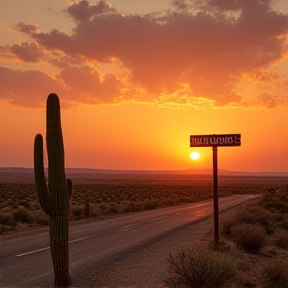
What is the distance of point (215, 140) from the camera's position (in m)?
15.2

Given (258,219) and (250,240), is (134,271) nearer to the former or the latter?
(250,240)

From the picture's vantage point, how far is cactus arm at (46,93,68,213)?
9664 millimetres

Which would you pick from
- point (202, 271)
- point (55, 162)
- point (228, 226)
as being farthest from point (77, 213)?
point (202, 271)

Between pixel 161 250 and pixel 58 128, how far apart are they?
7546mm

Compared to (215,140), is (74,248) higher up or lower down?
lower down

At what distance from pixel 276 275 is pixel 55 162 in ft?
19.6

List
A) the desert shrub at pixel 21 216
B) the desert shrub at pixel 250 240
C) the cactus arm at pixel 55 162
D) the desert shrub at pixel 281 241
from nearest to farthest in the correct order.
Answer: the cactus arm at pixel 55 162 → the desert shrub at pixel 250 240 → the desert shrub at pixel 281 241 → the desert shrub at pixel 21 216

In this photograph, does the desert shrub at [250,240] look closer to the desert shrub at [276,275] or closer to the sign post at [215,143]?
the sign post at [215,143]

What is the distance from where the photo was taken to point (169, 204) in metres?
49.9

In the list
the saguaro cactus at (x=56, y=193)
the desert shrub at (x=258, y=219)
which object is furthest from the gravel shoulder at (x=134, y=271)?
the desert shrub at (x=258, y=219)

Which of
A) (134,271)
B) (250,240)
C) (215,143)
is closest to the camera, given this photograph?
(134,271)

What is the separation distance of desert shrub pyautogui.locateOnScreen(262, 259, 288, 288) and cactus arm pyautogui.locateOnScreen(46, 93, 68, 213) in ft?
17.1

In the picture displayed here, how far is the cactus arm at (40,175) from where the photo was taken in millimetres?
9805

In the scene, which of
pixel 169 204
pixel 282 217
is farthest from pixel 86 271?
pixel 169 204
